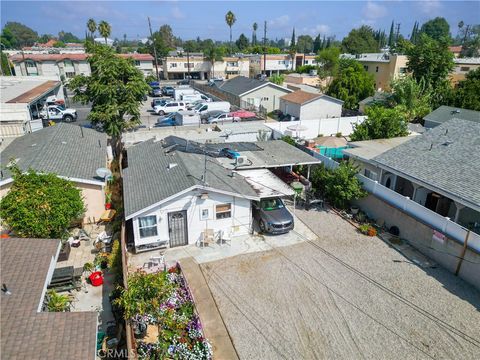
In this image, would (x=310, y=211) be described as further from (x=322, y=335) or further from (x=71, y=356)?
(x=71, y=356)

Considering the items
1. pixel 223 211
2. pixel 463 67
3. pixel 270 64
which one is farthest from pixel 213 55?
pixel 223 211

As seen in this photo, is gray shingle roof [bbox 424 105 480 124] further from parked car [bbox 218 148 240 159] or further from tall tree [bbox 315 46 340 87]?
tall tree [bbox 315 46 340 87]

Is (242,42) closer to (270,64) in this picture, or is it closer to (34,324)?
(270,64)

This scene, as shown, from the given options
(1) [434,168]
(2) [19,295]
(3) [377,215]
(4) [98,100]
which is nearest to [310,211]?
(3) [377,215]

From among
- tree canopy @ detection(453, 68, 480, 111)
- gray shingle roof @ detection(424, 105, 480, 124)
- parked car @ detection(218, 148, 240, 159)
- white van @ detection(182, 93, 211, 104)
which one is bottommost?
white van @ detection(182, 93, 211, 104)

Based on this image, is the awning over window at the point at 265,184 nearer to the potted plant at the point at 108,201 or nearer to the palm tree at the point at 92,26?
the potted plant at the point at 108,201

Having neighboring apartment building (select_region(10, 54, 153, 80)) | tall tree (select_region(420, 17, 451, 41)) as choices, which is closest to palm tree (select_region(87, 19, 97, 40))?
neighboring apartment building (select_region(10, 54, 153, 80))
